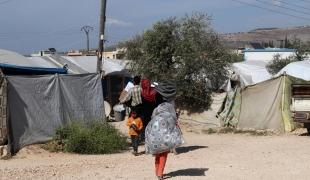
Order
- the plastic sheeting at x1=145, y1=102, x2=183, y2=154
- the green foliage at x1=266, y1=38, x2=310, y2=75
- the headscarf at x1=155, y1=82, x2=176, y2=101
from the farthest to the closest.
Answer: the green foliage at x1=266, y1=38, x2=310, y2=75 → the headscarf at x1=155, y1=82, x2=176, y2=101 → the plastic sheeting at x1=145, y1=102, x2=183, y2=154

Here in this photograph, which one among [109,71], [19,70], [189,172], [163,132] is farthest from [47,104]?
[109,71]

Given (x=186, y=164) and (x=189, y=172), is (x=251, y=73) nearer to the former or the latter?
(x=186, y=164)

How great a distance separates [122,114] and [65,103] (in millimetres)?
8885

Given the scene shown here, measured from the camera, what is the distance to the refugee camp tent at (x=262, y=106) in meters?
19.6

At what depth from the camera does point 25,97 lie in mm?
13609

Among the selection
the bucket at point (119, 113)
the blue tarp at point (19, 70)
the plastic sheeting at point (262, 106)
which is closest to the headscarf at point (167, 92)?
the blue tarp at point (19, 70)

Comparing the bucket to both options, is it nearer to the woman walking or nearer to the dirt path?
the dirt path

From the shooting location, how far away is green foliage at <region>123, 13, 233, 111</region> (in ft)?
79.6

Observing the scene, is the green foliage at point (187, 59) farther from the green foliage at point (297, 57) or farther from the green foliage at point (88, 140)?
the green foliage at point (297, 57)

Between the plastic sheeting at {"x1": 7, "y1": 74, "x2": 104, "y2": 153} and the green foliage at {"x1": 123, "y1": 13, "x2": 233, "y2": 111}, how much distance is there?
868 centimetres

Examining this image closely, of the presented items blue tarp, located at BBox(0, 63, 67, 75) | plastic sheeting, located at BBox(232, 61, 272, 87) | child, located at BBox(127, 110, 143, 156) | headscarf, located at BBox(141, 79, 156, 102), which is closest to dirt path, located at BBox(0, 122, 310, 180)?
child, located at BBox(127, 110, 143, 156)

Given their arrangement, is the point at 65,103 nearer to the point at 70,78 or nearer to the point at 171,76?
the point at 70,78

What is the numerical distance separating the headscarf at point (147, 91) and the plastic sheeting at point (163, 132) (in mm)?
2977

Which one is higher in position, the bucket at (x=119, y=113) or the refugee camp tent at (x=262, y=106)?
the refugee camp tent at (x=262, y=106)
